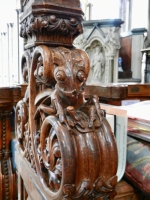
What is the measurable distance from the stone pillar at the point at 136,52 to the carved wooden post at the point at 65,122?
5741 millimetres

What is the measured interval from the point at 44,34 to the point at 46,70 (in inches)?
3.7

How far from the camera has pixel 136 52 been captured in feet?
19.6

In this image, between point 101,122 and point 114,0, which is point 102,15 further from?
point 101,122

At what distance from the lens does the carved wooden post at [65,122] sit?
1.04 ft

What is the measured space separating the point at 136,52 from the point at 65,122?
6.00m

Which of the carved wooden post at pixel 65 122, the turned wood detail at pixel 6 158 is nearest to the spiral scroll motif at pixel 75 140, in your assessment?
the carved wooden post at pixel 65 122

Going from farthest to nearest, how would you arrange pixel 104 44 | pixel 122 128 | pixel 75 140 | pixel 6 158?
pixel 104 44, pixel 6 158, pixel 122 128, pixel 75 140

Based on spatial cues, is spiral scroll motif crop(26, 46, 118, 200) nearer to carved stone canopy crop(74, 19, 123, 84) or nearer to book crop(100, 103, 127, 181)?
book crop(100, 103, 127, 181)

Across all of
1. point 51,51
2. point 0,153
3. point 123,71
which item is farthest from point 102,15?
point 51,51

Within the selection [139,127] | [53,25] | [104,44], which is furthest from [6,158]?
[104,44]

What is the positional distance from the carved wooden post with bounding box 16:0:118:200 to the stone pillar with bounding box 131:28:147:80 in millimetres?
5741

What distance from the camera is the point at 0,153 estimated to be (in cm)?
112

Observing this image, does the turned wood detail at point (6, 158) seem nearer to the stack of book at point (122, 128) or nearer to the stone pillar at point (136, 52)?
the stack of book at point (122, 128)

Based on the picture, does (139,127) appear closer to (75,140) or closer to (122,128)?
(122,128)
